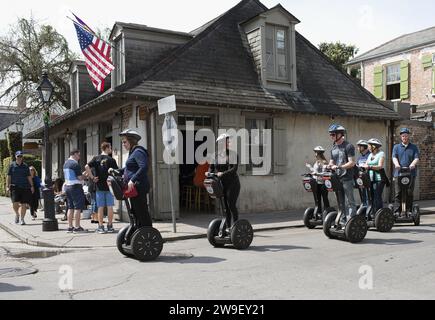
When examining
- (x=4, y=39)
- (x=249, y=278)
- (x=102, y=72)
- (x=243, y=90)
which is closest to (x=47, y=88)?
(x=102, y=72)

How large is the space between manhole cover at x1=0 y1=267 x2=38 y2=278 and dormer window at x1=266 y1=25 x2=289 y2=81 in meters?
9.98

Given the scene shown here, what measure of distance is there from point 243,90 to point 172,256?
7.52 meters

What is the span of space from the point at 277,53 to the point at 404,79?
10.4 metres

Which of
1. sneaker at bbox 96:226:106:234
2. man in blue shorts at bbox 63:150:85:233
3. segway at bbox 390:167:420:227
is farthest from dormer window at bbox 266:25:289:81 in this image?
sneaker at bbox 96:226:106:234

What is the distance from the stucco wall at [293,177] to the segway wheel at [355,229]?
5.62m

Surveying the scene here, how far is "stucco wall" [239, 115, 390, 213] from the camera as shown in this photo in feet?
46.4

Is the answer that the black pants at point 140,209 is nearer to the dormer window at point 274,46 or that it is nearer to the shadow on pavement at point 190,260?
the shadow on pavement at point 190,260

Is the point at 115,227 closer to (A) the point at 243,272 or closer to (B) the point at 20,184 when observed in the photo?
(B) the point at 20,184

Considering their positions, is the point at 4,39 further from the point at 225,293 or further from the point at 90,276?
the point at 225,293

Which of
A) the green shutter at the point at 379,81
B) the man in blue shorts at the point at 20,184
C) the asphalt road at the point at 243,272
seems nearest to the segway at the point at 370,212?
the asphalt road at the point at 243,272

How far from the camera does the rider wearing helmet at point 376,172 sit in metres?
10.0

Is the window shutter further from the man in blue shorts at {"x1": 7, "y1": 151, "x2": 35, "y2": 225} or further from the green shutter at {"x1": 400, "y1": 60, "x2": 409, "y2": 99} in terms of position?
the green shutter at {"x1": 400, "y1": 60, "x2": 409, "y2": 99}

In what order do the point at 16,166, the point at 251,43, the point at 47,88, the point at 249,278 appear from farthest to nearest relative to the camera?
1. the point at 251,43
2. the point at 16,166
3. the point at 47,88
4. the point at 249,278

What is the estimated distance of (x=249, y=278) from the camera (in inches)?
237
